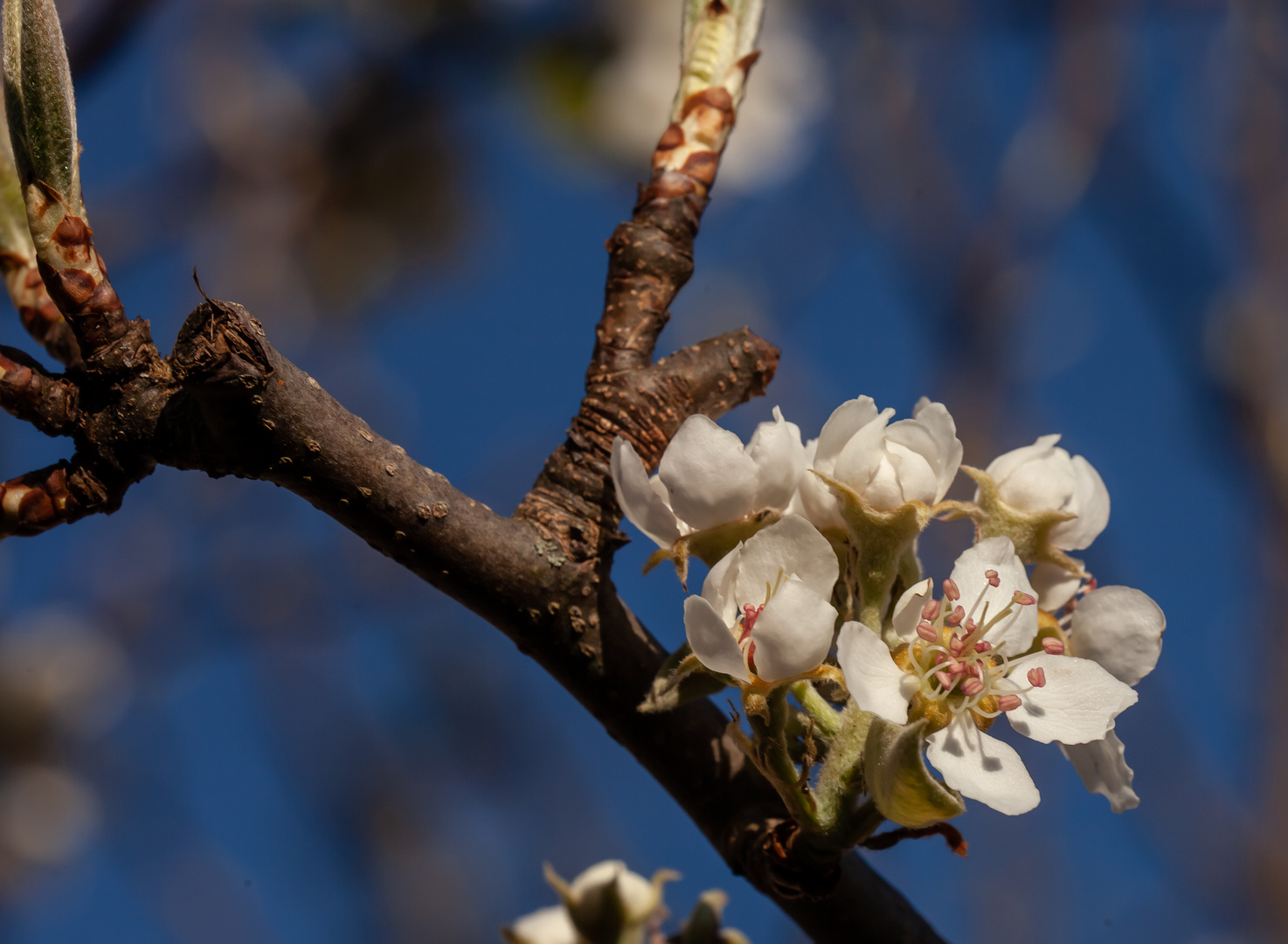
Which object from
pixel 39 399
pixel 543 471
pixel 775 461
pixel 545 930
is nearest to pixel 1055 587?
pixel 775 461

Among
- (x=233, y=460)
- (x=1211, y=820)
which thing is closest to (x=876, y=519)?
(x=233, y=460)

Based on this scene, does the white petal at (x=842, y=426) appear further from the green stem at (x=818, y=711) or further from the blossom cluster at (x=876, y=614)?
the green stem at (x=818, y=711)

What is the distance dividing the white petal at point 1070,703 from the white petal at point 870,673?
97 mm

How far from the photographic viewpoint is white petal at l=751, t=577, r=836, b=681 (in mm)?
696

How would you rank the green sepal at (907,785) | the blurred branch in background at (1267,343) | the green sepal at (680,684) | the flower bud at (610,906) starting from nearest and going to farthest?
the green sepal at (907,785) < the green sepal at (680,684) < the flower bud at (610,906) < the blurred branch in background at (1267,343)

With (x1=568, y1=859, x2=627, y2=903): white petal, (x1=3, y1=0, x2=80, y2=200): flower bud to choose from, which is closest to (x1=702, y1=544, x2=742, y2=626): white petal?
(x1=568, y1=859, x2=627, y2=903): white petal

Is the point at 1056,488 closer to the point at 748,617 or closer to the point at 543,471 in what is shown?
the point at 748,617

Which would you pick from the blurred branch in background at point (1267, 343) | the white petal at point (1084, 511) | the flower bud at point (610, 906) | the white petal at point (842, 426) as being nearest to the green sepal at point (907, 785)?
the white petal at point (842, 426)

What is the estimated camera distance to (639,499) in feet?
2.67

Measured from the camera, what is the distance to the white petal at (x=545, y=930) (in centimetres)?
107

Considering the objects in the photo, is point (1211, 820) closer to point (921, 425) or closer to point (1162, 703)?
point (1162, 703)

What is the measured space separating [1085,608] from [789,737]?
0.84ft

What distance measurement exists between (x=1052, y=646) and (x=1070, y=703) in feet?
0.24

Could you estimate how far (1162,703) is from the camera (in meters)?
2.92
